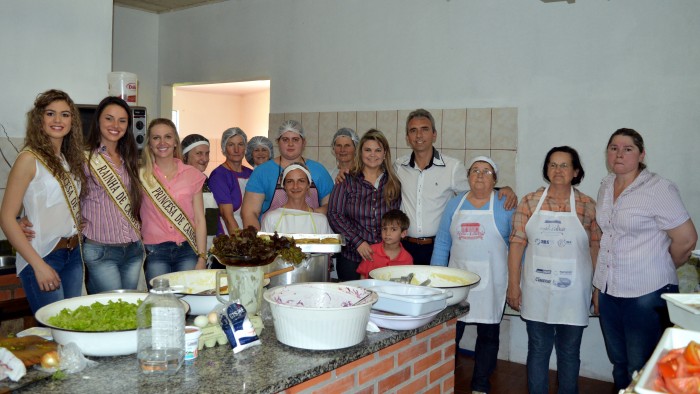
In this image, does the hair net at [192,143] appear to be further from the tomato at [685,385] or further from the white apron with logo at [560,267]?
the tomato at [685,385]

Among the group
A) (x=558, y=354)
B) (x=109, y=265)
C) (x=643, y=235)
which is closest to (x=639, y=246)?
(x=643, y=235)

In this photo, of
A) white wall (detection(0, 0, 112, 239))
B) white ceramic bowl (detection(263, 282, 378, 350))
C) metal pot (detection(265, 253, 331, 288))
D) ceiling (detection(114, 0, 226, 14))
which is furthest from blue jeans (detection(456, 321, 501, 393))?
ceiling (detection(114, 0, 226, 14))

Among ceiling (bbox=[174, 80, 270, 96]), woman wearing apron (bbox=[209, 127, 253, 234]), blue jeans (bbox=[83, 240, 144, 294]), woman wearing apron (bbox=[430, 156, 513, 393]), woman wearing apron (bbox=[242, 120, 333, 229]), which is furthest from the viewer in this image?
ceiling (bbox=[174, 80, 270, 96])

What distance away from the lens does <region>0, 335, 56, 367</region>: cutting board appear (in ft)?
5.06

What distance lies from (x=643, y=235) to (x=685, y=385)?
1.89m

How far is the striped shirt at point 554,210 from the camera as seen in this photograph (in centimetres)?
311

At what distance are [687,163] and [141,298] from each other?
129 inches

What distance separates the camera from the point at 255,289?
6.44 ft

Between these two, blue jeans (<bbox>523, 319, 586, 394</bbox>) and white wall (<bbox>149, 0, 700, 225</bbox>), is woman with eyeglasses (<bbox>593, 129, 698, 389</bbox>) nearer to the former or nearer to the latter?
blue jeans (<bbox>523, 319, 586, 394</bbox>)

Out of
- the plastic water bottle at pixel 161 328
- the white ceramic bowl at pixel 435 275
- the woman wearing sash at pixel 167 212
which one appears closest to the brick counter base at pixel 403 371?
the white ceramic bowl at pixel 435 275

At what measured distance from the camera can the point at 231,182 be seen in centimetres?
409

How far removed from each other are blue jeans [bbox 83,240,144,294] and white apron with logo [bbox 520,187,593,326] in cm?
202

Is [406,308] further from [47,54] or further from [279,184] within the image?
[47,54]

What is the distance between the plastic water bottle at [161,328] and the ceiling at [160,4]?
15.6 feet
